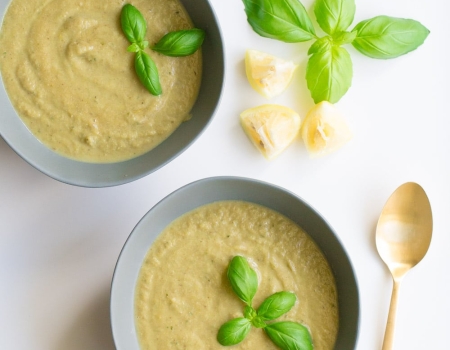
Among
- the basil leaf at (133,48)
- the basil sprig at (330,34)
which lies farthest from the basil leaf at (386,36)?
the basil leaf at (133,48)

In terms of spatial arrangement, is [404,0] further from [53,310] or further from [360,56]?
[53,310]

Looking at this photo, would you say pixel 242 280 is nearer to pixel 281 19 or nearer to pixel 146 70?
pixel 146 70

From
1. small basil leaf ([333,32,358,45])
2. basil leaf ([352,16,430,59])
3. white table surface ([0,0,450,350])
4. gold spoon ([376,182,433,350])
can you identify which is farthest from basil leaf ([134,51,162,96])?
gold spoon ([376,182,433,350])

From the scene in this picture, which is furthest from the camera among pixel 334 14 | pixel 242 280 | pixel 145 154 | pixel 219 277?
pixel 334 14

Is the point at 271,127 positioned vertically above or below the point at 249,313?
above

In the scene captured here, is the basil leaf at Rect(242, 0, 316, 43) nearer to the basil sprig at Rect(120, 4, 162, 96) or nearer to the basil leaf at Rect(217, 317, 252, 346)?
the basil sprig at Rect(120, 4, 162, 96)

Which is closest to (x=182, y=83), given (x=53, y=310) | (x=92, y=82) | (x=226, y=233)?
(x=92, y=82)

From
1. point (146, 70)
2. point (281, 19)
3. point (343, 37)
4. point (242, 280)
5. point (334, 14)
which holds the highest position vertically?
point (146, 70)

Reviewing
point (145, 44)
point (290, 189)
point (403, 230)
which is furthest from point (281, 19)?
point (403, 230)
